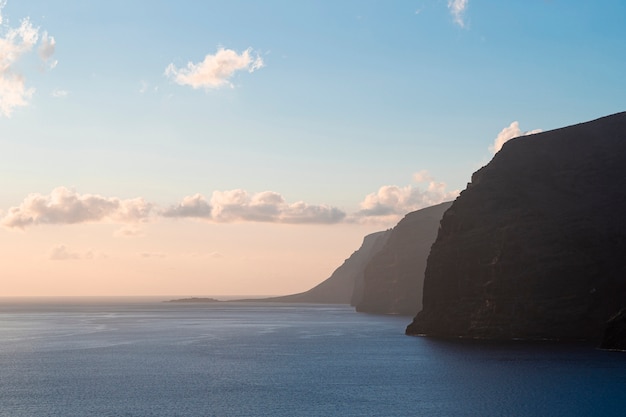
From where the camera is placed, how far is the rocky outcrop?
398ft

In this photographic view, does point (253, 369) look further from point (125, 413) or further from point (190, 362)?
point (125, 413)

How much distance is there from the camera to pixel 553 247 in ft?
499

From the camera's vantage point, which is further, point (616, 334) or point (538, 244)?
point (538, 244)

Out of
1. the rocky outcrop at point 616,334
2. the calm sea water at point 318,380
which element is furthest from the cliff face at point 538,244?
the rocky outcrop at point 616,334

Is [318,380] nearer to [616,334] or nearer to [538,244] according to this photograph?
[616,334]

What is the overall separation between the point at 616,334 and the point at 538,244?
1368 inches

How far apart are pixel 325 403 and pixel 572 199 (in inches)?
4002

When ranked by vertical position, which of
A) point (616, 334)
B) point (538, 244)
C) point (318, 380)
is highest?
point (538, 244)

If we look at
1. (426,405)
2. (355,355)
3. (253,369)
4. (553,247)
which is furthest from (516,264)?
(426,405)

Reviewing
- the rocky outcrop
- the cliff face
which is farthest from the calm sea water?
the cliff face

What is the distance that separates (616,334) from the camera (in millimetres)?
121938

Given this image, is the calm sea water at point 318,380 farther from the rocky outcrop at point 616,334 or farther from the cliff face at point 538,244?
the cliff face at point 538,244

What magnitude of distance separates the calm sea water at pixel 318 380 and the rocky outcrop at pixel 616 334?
10.7 feet

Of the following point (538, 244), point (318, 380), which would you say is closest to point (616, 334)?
point (538, 244)
